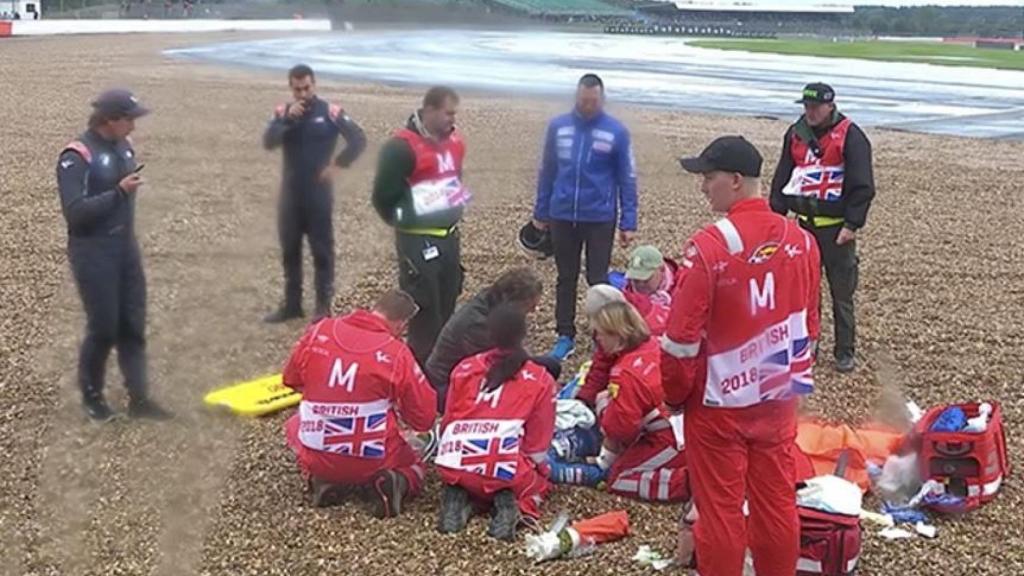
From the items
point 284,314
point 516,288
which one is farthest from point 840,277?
point 284,314

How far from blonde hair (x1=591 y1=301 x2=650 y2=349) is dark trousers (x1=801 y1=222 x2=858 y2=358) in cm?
266

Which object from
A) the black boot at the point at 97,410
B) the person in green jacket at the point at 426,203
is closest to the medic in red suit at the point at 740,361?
the person in green jacket at the point at 426,203

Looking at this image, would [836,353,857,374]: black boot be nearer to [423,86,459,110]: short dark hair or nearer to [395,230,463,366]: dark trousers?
[395,230,463,366]: dark trousers

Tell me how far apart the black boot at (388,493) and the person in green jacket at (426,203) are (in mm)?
1763

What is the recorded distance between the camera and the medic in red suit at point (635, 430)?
5641 mm

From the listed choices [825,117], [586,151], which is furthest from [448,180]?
[825,117]

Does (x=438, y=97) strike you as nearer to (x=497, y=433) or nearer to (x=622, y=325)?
(x=622, y=325)

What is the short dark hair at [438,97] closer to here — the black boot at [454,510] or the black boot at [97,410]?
the black boot at [454,510]

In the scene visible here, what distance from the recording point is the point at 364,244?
11.7 metres

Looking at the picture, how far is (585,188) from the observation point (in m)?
8.02

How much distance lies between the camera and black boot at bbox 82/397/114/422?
22.3ft

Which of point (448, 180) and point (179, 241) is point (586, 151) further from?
point (179, 241)

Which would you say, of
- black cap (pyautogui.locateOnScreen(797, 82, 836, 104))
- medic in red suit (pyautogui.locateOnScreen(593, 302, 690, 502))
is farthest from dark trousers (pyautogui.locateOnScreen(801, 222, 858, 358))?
medic in red suit (pyautogui.locateOnScreen(593, 302, 690, 502))

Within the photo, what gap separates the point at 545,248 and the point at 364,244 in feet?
7.48
